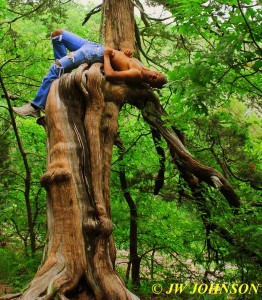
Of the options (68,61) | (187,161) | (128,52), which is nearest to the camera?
(68,61)

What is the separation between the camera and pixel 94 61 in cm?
477

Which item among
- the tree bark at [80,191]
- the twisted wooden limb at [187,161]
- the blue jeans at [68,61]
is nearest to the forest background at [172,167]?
the twisted wooden limb at [187,161]

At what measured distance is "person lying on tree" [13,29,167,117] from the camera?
451 centimetres

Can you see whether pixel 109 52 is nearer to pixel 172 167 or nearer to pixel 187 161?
pixel 187 161

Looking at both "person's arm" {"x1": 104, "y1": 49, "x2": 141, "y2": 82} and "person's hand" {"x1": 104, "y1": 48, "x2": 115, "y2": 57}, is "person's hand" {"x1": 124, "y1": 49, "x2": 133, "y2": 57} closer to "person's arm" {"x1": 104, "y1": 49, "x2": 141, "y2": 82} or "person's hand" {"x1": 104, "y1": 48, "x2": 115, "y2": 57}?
"person's hand" {"x1": 104, "y1": 48, "x2": 115, "y2": 57}

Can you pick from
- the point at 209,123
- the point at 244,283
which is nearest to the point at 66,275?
the point at 244,283

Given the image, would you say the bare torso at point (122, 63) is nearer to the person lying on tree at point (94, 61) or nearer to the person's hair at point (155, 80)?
the person lying on tree at point (94, 61)

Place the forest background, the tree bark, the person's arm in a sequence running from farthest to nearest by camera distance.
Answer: the person's arm < the forest background < the tree bark

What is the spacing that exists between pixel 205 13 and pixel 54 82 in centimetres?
193

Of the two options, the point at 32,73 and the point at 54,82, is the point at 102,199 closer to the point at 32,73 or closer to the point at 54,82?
the point at 54,82

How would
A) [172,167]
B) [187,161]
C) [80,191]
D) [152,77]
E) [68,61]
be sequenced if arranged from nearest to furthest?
[80,191], [152,77], [68,61], [187,161], [172,167]

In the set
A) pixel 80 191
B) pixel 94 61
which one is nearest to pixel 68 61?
pixel 94 61

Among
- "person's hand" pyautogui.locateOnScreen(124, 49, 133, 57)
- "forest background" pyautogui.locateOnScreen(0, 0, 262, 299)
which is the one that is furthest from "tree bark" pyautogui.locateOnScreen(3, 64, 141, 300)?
"forest background" pyautogui.locateOnScreen(0, 0, 262, 299)

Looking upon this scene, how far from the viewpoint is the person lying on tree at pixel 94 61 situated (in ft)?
14.8
